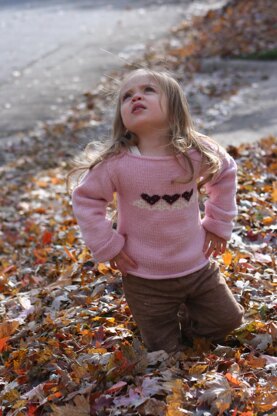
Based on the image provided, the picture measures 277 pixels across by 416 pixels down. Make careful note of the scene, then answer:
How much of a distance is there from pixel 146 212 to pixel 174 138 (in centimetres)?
39

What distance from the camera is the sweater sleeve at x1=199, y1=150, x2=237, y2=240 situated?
11.4 ft

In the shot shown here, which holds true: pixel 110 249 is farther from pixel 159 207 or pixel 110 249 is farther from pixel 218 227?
pixel 218 227

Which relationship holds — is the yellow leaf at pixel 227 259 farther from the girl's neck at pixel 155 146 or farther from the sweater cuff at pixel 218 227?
the girl's neck at pixel 155 146

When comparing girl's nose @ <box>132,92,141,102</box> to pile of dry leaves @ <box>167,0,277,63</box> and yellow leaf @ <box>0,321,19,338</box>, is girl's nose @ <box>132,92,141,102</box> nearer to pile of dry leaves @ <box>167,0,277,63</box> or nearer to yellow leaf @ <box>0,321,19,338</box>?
yellow leaf @ <box>0,321,19,338</box>

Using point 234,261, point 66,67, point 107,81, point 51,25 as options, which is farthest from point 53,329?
point 51,25

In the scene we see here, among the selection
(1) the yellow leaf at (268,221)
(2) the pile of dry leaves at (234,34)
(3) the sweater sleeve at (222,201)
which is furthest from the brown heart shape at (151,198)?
(2) the pile of dry leaves at (234,34)

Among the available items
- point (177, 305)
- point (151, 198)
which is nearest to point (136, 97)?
point (151, 198)

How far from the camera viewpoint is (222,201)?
3525 millimetres

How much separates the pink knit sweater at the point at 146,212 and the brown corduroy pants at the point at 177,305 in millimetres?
67

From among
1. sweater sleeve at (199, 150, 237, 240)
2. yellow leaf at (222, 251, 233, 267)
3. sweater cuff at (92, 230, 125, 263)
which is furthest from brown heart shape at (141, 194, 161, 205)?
yellow leaf at (222, 251, 233, 267)

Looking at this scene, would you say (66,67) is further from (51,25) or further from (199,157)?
(199,157)

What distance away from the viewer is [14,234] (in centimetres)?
661

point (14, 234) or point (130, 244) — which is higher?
point (130, 244)

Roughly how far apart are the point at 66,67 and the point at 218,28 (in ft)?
10.2
